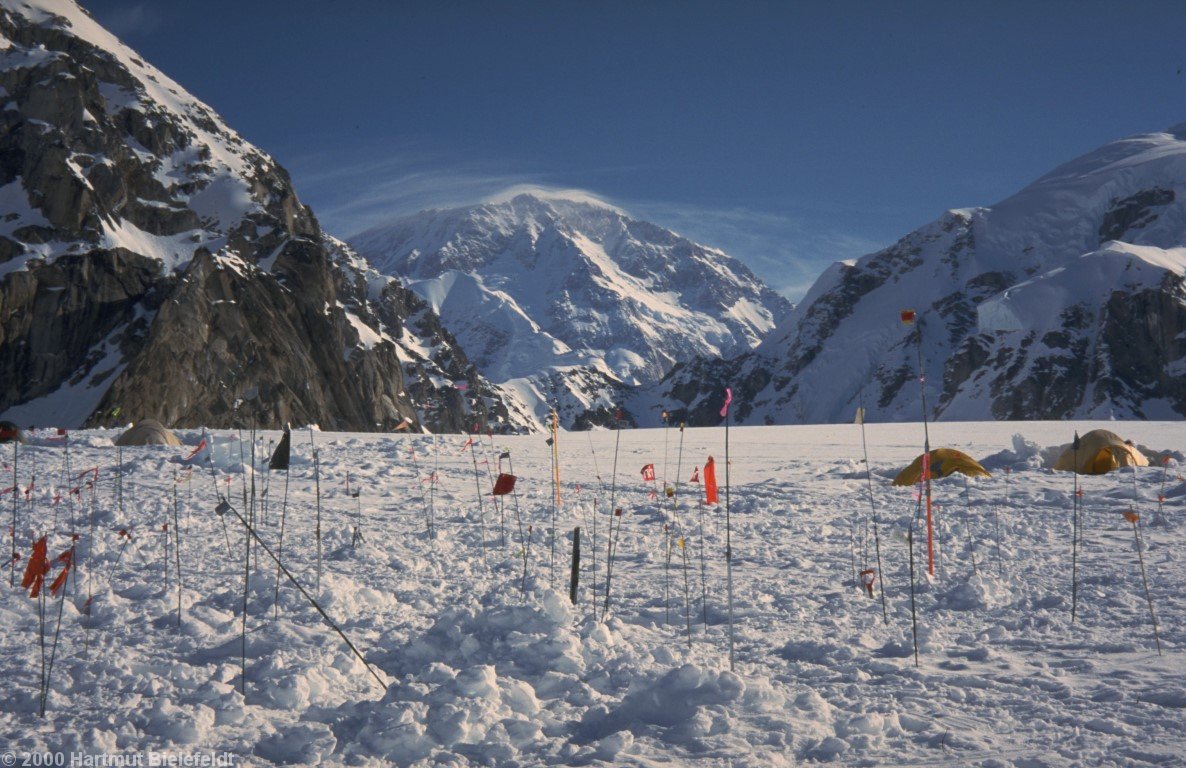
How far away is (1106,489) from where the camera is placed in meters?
16.7

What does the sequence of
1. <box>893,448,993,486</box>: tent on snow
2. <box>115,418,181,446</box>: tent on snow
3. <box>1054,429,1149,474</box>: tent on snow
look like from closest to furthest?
<box>893,448,993,486</box>: tent on snow → <box>1054,429,1149,474</box>: tent on snow → <box>115,418,181,446</box>: tent on snow

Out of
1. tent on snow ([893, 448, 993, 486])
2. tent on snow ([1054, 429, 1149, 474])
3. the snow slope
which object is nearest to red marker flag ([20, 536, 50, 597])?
the snow slope

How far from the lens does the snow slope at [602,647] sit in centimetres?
536

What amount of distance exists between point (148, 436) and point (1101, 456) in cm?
2596

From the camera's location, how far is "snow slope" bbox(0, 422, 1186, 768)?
536 centimetres

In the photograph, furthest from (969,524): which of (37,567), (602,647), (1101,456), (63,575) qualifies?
(37,567)

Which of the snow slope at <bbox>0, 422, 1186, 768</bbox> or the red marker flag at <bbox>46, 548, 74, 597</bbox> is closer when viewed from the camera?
the snow slope at <bbox>0, 422, 1186, 768</bbox>

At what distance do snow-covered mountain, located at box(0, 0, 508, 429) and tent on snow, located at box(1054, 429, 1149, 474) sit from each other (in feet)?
201

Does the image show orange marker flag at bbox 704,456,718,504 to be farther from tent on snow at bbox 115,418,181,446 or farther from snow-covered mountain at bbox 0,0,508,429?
snow-covered mountain at bbox 0,0,508,429

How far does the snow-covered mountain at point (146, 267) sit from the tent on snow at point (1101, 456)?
61321 millimetres

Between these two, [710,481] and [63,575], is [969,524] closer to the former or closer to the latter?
[710,481]

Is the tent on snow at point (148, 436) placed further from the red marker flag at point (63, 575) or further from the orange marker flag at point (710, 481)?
the red marker flag at point (63, 575)

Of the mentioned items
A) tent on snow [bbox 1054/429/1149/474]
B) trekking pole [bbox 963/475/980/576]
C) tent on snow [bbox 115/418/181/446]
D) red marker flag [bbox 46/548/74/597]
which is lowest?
trekking pole [bbox 963/475/980/576]

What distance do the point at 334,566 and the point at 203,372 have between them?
73.4 meters
